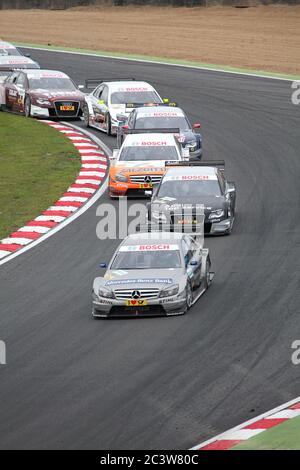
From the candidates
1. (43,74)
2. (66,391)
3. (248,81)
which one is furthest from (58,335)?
(248,81)

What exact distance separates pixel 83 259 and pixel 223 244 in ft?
9.30

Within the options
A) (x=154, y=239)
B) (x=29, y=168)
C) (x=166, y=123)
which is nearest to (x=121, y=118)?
(x=166, y=123)

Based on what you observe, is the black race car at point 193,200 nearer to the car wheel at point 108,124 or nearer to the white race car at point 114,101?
the white race car at point 114,101

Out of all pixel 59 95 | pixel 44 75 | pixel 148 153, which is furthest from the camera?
pixel 44 75

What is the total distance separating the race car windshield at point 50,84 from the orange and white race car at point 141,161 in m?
8.57

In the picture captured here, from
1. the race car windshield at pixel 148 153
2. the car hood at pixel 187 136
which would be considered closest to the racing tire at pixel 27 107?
the car hood at pixel 187 136

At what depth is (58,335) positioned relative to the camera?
725 inches

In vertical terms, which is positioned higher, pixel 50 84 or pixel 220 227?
pixel 220 227

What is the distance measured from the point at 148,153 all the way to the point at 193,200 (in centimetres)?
474

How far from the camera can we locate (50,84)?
39.1m

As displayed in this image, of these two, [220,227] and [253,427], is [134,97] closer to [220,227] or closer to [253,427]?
[220,227]

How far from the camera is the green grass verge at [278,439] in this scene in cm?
1257

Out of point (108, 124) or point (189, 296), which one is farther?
point (108, 124)

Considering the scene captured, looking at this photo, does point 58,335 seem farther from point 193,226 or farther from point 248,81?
point 248,81
